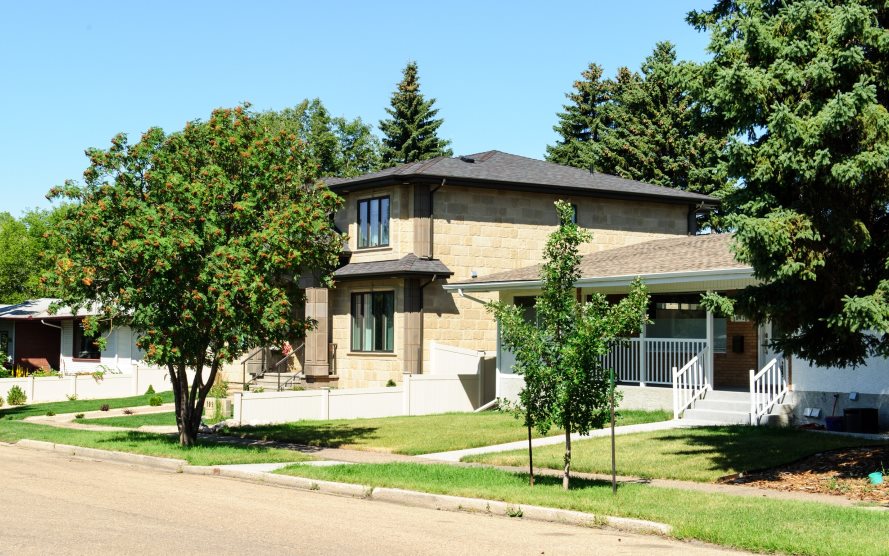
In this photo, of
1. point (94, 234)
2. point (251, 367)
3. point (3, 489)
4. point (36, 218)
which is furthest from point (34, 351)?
point (3, 489)

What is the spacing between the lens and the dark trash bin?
1897 centimetres

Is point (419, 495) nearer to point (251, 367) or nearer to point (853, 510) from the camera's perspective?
point (853, 510)

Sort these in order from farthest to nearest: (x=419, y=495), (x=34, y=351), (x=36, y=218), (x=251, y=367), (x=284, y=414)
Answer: (x=36, y=218)
(x=34, y=351)
(x=251, y=367)
(x=284, y=414)
(x=419, y=495)

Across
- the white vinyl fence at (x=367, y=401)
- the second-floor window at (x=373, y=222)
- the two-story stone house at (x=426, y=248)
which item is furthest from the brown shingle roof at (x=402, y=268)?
the white vinyl fence at (x=367, y=401)

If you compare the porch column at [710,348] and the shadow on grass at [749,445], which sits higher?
the porch column at [710,348]

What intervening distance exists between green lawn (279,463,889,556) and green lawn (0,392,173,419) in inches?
706

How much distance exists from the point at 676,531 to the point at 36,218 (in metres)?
78.0

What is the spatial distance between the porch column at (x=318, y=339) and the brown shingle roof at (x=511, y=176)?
3.83 meters

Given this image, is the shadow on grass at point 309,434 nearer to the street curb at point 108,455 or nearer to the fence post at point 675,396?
the street curb at point 108,455

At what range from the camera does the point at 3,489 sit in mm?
14125

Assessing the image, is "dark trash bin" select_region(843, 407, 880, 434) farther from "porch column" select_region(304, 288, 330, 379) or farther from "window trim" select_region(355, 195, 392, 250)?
"porch column" select_region(304, 288, 330, 379)

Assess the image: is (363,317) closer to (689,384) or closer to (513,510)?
(689,384)

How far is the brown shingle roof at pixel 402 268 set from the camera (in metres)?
31.2

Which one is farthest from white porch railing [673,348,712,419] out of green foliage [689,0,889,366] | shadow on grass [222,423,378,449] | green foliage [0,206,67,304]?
green foliage [0,206,67,304]
